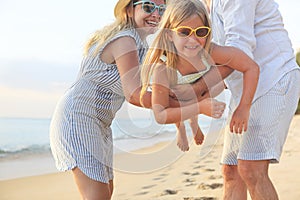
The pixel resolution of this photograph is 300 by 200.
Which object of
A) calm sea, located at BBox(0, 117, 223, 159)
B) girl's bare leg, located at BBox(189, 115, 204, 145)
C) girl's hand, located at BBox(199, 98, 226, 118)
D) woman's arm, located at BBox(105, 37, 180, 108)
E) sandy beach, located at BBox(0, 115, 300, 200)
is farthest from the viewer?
calm sea, located at BBox(0, 117, 223, 159)

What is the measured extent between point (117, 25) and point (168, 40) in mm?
256

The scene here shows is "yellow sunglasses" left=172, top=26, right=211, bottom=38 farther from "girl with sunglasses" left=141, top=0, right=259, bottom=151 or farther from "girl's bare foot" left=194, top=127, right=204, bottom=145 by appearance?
"girl's bare foot" left=194, top=127, right=204, bottom=145

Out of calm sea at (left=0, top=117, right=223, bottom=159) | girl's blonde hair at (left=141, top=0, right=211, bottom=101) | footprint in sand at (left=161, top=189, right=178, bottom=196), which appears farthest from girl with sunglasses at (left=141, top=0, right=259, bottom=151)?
calm sea at (left=0, top=117, right=223, bottom=159)

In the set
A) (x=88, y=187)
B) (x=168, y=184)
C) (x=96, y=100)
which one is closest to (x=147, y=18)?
(x=96, y=100)

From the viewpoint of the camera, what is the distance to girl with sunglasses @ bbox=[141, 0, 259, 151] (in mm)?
1702

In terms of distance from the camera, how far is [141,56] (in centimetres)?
192

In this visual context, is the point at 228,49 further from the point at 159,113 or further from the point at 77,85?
the point at 77,85

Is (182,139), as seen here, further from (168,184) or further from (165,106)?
(168,184)

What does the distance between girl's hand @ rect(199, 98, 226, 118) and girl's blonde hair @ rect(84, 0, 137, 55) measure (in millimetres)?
473

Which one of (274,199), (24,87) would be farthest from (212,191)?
(24,87)

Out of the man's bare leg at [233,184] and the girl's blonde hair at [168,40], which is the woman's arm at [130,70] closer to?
the girl's blonde hair at [168,40]

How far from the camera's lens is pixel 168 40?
1.79 metres

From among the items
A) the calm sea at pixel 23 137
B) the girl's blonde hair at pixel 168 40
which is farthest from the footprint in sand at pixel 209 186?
the calm sea at pixel 23 137

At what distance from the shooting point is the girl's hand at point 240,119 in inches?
75.0
